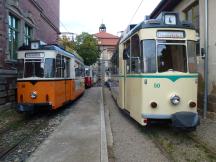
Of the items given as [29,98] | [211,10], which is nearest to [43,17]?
[29,98]

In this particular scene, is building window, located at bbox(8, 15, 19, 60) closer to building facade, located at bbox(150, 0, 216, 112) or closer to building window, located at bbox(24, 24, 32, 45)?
building window, located at bbox(24, 24, 32, 45)

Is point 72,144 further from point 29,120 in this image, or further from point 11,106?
point 11,106

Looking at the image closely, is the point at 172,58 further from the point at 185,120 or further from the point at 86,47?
the point at 86,47

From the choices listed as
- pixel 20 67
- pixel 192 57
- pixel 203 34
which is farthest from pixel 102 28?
pixel 192 57

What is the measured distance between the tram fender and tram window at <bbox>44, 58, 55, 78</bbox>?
588 centimetres

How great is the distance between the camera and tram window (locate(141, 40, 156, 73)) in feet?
30.3

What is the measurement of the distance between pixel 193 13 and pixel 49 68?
684cm

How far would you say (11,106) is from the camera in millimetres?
15336

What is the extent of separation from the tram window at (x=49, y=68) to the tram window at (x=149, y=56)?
495 centimetres

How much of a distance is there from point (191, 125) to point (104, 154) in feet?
8.58

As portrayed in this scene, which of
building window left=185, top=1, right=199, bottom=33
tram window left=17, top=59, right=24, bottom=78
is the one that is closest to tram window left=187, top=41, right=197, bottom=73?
building window left=185, top=1, right=199, bottom=33

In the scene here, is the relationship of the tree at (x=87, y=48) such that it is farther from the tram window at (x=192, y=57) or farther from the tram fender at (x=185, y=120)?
the tram fender at (x=185, y=120)

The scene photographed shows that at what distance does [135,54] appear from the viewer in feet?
33.3

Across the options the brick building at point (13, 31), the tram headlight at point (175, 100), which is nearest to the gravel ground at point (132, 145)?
the tram headlight at point (175, 100)
